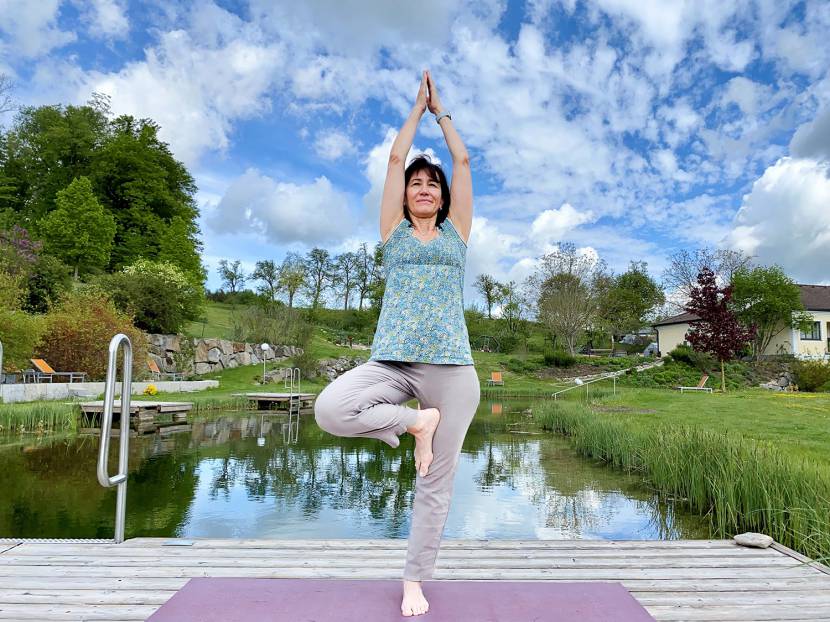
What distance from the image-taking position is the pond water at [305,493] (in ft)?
14.4

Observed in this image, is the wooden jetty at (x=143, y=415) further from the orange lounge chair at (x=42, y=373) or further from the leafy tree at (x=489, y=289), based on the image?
the leafy tree at (x=489, y=289)

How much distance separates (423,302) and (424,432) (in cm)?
44

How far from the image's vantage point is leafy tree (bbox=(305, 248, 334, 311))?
31227mm

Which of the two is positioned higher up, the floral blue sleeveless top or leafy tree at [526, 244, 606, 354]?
leafy tree at [526, 244, 606, 354]

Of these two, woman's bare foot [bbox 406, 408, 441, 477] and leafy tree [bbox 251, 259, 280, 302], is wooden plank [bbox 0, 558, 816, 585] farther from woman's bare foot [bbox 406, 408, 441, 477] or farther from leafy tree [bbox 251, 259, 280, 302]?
leafy tree [bbox 251, 259, 280, 302]

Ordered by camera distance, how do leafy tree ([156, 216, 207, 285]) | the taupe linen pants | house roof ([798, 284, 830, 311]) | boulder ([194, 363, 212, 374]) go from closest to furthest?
the taupe linen pants
boulder ([194, 363, 212, 374])
leafy tree ([156, 216, 207, 285])
house roof ([798, 284, 830, 311])

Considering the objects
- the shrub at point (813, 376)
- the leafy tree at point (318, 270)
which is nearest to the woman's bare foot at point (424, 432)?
the shrub at point (813, 376)

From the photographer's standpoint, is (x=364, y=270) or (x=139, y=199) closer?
(x=139, y=199)

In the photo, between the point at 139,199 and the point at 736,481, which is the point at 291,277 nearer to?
the point at 139,199

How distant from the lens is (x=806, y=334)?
2605 centimetres

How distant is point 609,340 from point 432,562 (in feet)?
123

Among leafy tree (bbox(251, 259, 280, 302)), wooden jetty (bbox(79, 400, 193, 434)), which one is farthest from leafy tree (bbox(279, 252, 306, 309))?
wooden jetty (bbox(79, 400, 193, 434))

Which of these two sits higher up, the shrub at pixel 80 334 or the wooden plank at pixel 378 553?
the shrub at pixel 80 334

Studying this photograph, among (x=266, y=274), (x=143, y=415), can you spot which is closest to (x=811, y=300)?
(x=266, y=274)
